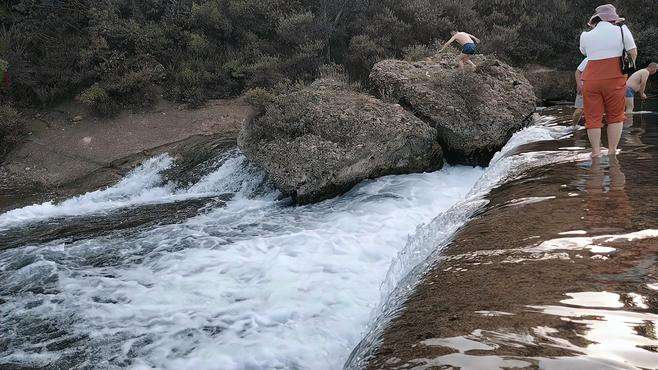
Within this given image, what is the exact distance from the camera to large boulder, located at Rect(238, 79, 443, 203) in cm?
739

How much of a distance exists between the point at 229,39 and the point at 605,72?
481 inches

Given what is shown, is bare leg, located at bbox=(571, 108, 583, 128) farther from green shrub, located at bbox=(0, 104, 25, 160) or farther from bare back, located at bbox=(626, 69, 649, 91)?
green shrub, located at bbox=(0, 104, 25, 160)

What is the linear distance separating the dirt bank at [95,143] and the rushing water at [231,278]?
2.66 m

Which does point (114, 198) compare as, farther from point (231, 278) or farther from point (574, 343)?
point (574, 343)

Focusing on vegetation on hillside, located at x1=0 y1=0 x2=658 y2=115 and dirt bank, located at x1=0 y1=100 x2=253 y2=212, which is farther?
vegetation on hillside, located at x1=0 y1=0 x2=658 y2=115

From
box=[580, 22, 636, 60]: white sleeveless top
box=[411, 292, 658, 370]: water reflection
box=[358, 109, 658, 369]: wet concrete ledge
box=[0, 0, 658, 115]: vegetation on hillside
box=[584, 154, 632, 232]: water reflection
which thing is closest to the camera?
box=[411, 292, 658, 370]: water reflection

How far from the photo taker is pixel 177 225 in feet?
22.3

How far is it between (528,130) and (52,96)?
480 inches

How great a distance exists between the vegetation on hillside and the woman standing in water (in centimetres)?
722

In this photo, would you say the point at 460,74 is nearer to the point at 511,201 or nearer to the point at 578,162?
the point at 578,162

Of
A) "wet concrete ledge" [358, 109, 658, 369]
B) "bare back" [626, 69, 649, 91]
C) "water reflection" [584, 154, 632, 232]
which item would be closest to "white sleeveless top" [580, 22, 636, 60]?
"water reflection" [584, 154, 632, 232]

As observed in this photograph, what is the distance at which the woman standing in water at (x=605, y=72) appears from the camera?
539 cm

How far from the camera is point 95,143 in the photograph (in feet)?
38.7

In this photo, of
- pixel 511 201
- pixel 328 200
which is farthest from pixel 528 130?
pixel 511 201
